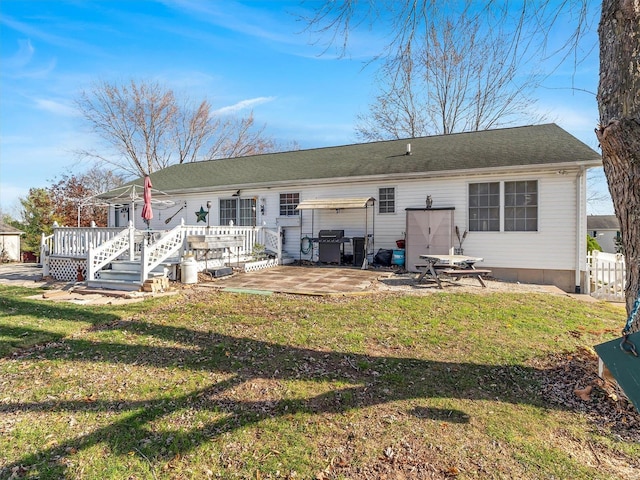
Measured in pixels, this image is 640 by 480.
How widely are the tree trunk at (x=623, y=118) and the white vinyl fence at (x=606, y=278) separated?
342 inches

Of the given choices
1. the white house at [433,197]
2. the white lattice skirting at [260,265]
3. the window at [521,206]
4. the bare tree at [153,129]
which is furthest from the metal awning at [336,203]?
the bare tree at [153,129]

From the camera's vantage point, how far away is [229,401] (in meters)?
3.09

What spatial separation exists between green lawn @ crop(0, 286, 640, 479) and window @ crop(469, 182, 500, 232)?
5.19m

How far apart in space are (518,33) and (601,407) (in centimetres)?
416

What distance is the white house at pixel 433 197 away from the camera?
969cm

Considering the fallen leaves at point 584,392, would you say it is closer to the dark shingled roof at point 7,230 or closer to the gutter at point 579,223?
the gutter at point 579,223

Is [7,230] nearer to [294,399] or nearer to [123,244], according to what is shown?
[123,244]

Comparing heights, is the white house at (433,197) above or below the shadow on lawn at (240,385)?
above

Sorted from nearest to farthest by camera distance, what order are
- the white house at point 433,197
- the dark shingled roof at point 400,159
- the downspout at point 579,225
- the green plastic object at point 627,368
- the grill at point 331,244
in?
the green plastic object at point 627,368, the downspout at point 579,225, the white house at point 433,197, the dark shingled roof at point 400,159, the grill at point 331,244

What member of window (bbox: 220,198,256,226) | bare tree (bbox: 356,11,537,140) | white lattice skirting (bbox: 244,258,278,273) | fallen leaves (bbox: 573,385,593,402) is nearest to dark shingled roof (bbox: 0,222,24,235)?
window (bbox: 220,198,256,226)

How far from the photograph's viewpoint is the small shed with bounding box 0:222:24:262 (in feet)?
72.0

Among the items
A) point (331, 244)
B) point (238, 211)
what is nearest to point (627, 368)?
point (331, 244)

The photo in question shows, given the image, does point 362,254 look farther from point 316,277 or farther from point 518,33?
point 518,33

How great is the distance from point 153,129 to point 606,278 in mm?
29520
